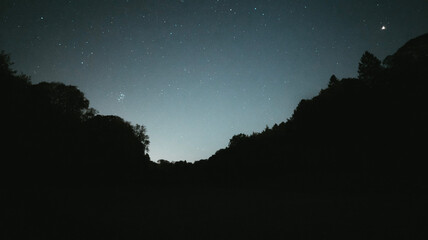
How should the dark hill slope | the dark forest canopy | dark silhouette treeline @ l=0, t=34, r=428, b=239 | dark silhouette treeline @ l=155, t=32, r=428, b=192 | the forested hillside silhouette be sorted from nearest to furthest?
dark silhouette treeline @ l=0, t=34, r=428, b=239 < the forested hillside silhouette < the dark forest canopy < dark silhouette treeline @ l=155, t=32, r=428, b=192 < the dark hill slope

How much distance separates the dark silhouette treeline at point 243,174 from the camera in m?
7.30

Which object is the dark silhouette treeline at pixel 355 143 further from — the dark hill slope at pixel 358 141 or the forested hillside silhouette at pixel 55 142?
the forested hillside silhouette at pixel 55 142

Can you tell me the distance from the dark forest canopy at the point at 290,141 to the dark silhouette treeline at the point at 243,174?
0.13 m

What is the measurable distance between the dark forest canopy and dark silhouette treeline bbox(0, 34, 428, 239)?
0.13 metres

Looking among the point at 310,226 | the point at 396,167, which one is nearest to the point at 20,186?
the point at 310,226

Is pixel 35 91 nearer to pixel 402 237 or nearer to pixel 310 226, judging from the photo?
pixel 310 226

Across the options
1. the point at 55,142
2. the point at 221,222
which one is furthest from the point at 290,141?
the point at 55,142

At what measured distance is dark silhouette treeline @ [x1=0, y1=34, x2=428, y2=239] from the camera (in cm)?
730

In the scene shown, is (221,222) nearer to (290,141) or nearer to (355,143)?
(355,143)

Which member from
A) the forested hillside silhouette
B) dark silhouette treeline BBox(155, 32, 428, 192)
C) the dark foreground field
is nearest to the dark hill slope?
dark silhouette treeline BBox(155, 32, 428, 192)

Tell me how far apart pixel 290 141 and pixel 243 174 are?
→ 1036 cm

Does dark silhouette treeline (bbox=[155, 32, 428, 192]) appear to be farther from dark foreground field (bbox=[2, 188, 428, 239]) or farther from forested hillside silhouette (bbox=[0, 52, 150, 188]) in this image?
forested hillside silhouette (bbox=[0, 52, 150, 188])

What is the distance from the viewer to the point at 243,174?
2802 cm

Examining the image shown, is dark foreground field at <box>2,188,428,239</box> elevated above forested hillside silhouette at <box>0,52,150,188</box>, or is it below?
below
